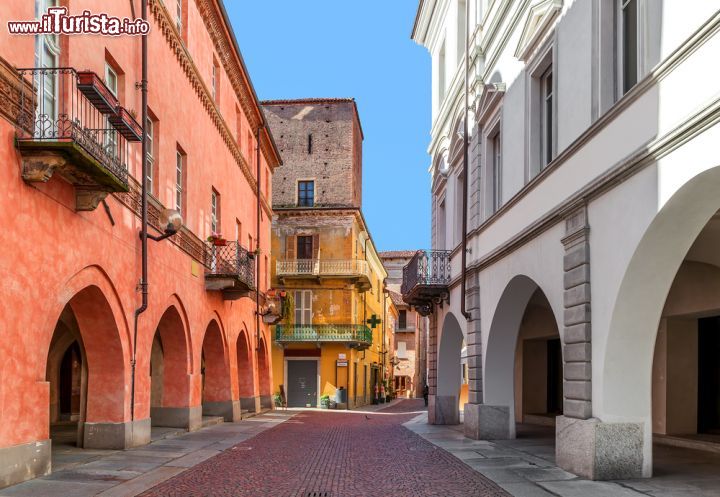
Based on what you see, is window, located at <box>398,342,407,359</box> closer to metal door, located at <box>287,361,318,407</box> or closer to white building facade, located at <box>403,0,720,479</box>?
metal door, located at <box>287,361,318,407</box>

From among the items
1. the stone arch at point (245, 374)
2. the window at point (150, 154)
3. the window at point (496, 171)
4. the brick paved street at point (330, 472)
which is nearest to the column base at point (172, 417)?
the brick paved street at point (330, 472)

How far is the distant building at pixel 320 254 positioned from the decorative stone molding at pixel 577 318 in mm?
28074

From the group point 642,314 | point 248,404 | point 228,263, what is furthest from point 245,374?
point 642,314

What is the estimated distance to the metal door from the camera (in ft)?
129

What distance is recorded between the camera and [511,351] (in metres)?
16.1

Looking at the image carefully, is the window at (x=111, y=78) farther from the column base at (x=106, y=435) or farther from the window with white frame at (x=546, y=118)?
the window with white frame at (x=546, y=118)

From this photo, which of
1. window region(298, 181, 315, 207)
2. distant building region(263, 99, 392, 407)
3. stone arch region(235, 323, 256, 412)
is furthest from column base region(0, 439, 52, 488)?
window region(298, 181, 315, 207)

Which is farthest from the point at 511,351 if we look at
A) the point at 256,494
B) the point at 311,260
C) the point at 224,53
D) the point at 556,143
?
the point at 311,260

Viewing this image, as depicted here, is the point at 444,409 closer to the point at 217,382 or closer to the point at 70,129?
the point at 217,382

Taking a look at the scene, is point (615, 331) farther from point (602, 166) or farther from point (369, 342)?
point (369, 342)

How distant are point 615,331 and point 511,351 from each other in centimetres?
652

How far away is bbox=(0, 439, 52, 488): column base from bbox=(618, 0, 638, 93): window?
8461mm

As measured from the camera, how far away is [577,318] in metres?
10.7

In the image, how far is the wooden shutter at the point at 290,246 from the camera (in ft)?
137
